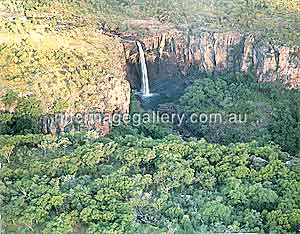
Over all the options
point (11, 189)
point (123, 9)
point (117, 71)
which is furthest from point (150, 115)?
point (11, 189)

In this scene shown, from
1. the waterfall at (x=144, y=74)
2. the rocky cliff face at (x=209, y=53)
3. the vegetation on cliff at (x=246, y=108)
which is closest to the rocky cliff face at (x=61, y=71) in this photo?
the waterfall at (x=144, y=74)

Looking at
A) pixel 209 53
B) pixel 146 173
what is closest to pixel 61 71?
pixel 146 173

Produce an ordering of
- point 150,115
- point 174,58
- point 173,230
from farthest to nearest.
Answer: point 174,58
point 150,115
point 173,230

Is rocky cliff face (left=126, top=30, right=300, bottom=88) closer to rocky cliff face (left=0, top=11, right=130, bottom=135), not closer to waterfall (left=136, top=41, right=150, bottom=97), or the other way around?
waterfall (left=136, top=41, right=150, bottom=97)

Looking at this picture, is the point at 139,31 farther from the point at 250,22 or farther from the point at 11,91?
the point at 11,91

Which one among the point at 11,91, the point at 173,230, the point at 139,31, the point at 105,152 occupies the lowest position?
the point at 173,230

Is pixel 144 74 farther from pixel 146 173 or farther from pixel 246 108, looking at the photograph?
pixel 146 173

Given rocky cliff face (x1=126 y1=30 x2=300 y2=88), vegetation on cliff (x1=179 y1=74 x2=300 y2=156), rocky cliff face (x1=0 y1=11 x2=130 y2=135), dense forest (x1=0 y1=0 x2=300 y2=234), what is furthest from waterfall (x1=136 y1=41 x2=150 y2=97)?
dense forest (x1=0 y1=0 x2=300 y2=234)

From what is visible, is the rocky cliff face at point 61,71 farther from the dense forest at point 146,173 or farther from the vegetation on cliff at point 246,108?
the vegetation on cliff at point 246,108
